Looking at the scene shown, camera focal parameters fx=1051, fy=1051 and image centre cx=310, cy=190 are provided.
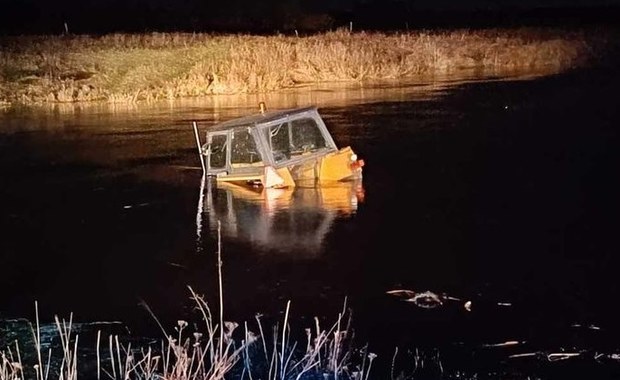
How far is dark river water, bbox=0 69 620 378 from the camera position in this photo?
10.6 metres

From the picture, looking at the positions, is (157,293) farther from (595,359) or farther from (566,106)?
(566,106)

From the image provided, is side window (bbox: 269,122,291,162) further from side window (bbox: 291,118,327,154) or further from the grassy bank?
the grassy bank

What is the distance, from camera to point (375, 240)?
1377 centimetres

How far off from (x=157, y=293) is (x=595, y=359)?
4.97m

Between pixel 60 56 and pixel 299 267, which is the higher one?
pixel 60 56

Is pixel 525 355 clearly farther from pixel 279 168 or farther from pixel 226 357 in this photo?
pixel 279 168

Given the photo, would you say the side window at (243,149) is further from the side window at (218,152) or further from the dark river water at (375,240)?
the dark river water at (375,240)

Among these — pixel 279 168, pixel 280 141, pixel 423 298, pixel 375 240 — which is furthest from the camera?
pixel 280 141

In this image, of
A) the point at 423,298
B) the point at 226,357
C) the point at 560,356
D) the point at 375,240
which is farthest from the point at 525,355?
the point at 375,240

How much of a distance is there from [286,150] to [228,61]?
17663mm

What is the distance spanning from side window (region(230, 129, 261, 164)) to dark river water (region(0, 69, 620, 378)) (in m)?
0.68

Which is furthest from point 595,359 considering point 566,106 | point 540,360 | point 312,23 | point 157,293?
point 312,23

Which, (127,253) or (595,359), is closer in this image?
(595,359)

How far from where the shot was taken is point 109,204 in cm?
1653
